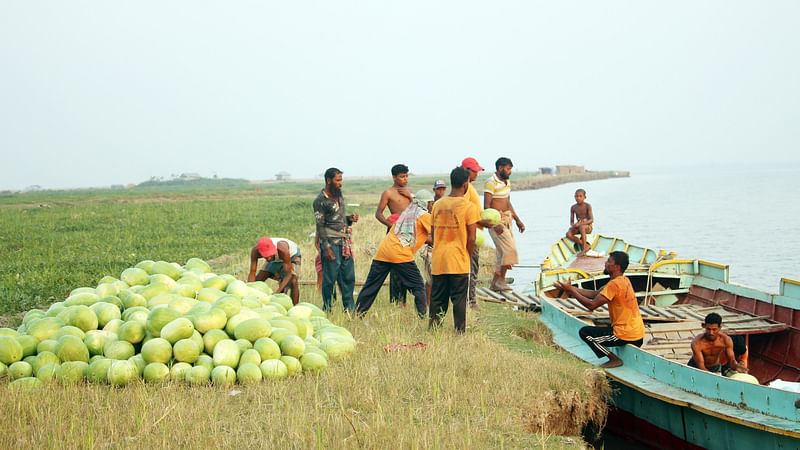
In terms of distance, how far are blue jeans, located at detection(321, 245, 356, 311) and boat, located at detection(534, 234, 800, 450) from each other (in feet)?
8.31

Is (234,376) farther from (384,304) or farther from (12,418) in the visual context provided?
(384,304)

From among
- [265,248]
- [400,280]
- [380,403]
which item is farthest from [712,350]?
[265,248]

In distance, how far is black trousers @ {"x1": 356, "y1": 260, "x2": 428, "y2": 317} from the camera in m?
8.95

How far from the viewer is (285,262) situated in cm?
909

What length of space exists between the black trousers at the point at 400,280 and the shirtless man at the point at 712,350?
3.17 meters

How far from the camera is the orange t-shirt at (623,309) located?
7.43 m

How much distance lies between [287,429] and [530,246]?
2225cm

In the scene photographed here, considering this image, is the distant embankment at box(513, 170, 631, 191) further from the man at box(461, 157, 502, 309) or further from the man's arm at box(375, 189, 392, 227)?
the man's arm at box(375, 189, 392, 227)

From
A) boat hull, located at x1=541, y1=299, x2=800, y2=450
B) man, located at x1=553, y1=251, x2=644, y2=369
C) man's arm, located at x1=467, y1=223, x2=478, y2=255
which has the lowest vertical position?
boat hull, located at x1=541, y1=299, x2=800, y2=450

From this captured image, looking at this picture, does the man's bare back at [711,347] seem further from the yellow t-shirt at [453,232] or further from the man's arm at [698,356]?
the yellow t-shirt at [453,232]

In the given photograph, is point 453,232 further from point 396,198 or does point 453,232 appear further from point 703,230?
point 703,230

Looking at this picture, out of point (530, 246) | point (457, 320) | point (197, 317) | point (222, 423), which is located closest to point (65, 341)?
point (197, 317)

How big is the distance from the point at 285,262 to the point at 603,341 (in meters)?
3.80

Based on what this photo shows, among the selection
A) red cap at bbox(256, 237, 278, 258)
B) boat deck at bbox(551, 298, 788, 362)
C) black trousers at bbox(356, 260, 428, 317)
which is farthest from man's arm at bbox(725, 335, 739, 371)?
red cap at bbox(256, 237, 278, 258)
